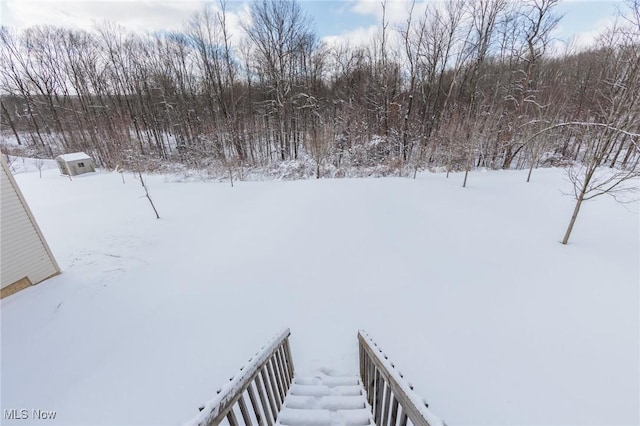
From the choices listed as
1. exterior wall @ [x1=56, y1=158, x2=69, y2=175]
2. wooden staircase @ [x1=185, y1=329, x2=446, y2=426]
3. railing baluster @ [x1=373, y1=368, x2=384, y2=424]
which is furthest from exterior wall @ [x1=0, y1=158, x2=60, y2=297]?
exterior wall @ [x1=56, y1=158, x2=69, y2=175]

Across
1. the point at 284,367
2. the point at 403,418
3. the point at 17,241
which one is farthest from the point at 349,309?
the point at 17,241

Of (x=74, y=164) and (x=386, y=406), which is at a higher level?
(x=74, y=164)

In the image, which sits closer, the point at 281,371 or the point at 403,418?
the point at 403,418

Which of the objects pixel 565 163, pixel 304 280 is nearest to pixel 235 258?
pixel 304 280

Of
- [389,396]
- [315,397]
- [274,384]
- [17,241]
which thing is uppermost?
[17,241]

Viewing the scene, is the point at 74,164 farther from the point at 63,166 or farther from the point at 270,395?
the point at 270,395

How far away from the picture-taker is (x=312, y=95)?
17547 mm

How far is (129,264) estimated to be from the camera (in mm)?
5121

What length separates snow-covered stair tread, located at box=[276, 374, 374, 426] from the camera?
1.91 m

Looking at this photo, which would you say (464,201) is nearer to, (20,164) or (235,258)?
(235,258)

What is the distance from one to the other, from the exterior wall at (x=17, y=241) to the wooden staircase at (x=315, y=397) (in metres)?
5.09

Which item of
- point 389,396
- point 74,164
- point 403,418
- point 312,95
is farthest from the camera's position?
point 312,95

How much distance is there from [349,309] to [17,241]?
5838 mm

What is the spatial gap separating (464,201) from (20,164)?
1104 inches
